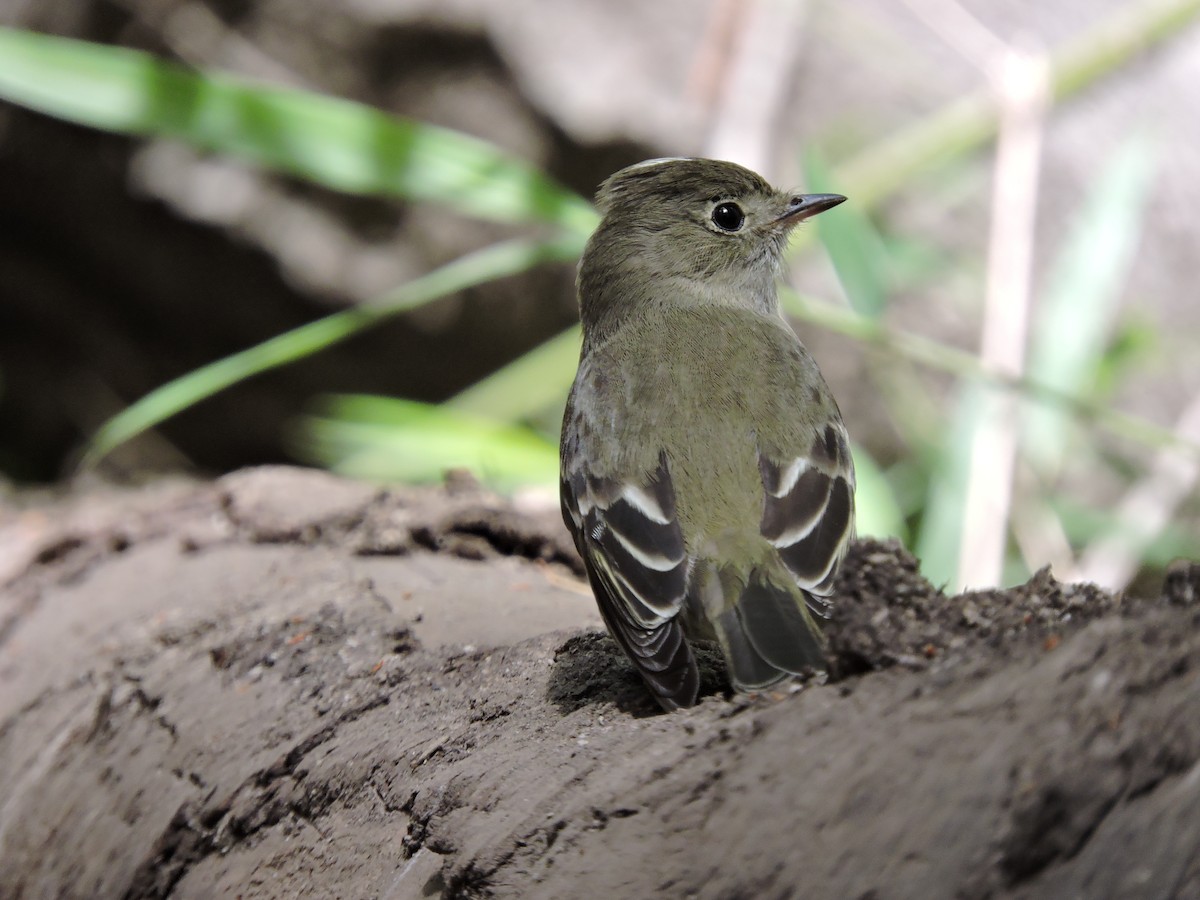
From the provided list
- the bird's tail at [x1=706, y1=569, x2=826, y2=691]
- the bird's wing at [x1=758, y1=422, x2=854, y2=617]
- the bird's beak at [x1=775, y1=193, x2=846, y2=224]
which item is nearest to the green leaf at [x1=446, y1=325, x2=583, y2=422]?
the bird's beak at [x1=775, y1=193, x2=846, y2=224]

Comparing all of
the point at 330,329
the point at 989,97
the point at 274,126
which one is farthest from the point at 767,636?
the point at 989,97

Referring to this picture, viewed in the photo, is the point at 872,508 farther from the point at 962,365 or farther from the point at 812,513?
the point at 812,513

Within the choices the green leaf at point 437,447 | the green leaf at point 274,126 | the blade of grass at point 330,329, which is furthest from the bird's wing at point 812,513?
the green leaf at point 437,447

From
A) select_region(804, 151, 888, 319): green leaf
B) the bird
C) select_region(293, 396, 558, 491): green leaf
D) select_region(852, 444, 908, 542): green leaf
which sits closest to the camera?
the bird

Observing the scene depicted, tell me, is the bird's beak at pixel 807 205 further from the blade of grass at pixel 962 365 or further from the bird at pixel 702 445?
the blade of grass at pixel 962 365

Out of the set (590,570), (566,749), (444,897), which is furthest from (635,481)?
(444,897)

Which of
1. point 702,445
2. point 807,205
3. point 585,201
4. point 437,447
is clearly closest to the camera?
point 702,445

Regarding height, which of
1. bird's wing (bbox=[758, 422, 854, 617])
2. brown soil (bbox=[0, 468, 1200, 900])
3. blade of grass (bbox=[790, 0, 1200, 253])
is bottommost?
brown soil (bbox=[0, 468, 1200, 900])

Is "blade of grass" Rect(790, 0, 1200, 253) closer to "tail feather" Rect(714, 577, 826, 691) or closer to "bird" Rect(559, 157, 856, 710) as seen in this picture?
"bird" Rect(559, 157, 856, 710)
